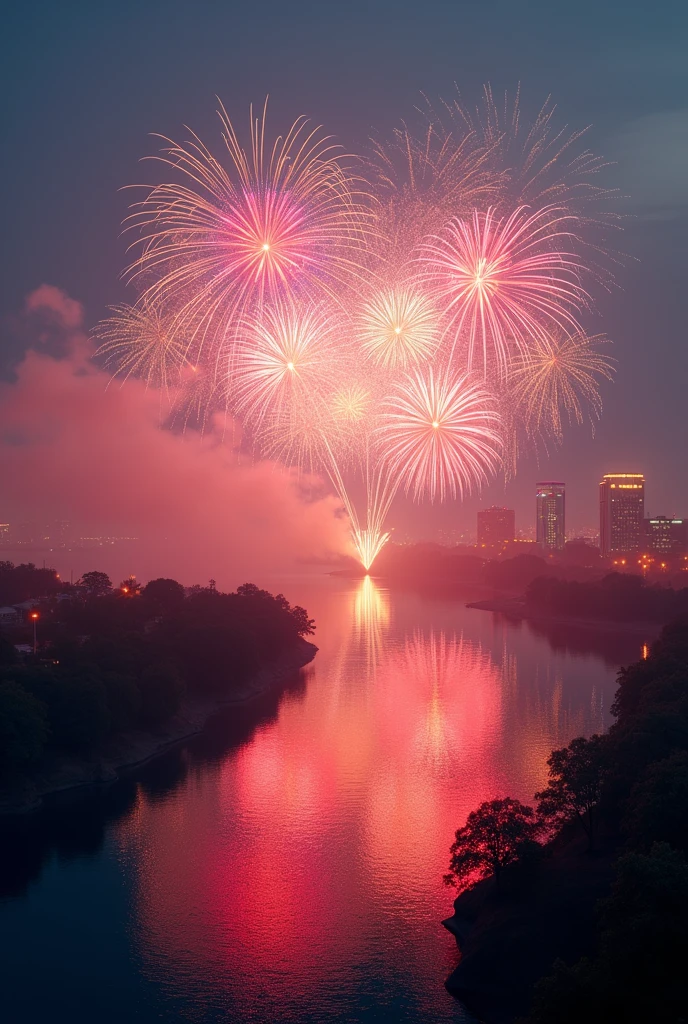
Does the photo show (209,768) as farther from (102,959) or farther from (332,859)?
(102,959)

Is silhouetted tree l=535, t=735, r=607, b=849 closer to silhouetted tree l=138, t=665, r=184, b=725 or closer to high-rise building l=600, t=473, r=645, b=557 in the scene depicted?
silhouetted tree l=138, t=665, r=184, b=725

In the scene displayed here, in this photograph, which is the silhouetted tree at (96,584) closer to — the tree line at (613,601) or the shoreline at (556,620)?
the shoreline at (556,620)

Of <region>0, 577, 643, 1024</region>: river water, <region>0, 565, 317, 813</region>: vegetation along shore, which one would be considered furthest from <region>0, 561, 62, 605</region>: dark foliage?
<region>0, 577, 643, 1024</region>: river water

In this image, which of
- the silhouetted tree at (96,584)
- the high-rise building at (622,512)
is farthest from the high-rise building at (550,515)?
the silhouetted tree at (96,584)

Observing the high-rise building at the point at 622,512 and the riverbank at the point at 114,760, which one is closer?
the riverbank at the point at 114,760

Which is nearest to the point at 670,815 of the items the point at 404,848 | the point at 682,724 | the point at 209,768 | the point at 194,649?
the point at 682,724

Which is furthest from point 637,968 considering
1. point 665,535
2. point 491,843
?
point 665,535

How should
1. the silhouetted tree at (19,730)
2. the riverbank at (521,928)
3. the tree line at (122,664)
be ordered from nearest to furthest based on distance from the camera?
the riverbank at (521,928)
the silhouetted tree at (19,730)
the tree line at (122,664)
